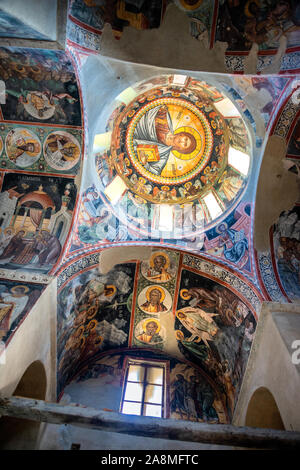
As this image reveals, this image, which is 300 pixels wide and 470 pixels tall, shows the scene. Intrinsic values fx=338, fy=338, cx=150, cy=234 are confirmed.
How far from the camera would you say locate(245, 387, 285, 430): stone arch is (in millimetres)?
7602

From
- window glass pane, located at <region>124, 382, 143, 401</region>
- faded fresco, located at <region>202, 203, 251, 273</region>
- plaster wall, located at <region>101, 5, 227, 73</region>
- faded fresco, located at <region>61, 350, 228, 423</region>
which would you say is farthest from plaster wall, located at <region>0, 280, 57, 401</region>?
plaster wall, located at <region>101, 5, 227, 73</region>

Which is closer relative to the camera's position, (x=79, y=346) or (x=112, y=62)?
(x=112, y=62)

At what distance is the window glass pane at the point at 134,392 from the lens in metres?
10.1

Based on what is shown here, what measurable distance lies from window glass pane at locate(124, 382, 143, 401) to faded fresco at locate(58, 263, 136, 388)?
1372mm

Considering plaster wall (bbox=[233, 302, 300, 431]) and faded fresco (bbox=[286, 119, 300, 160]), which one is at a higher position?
faded fresco (bbox=[286, 119, 300, 160])

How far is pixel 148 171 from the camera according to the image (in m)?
10.1

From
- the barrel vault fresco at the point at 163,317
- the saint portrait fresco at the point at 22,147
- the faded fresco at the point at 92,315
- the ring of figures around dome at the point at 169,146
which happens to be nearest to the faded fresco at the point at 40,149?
the saint portrait fresco at the point at 22,147

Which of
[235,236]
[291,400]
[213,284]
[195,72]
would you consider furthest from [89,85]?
[291,400]

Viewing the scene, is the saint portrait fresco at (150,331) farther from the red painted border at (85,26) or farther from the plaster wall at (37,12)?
the plaster wall at (37,12)

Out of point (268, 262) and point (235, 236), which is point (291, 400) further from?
point (235, 236)

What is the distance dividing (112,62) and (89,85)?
77 cm

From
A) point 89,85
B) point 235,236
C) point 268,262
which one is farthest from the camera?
point 235,236

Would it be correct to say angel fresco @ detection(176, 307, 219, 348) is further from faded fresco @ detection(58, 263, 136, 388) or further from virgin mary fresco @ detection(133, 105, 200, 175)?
virgin mary fresco @ detection(133, 105, 200, 175)

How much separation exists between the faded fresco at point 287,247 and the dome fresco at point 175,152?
4.40 feet
